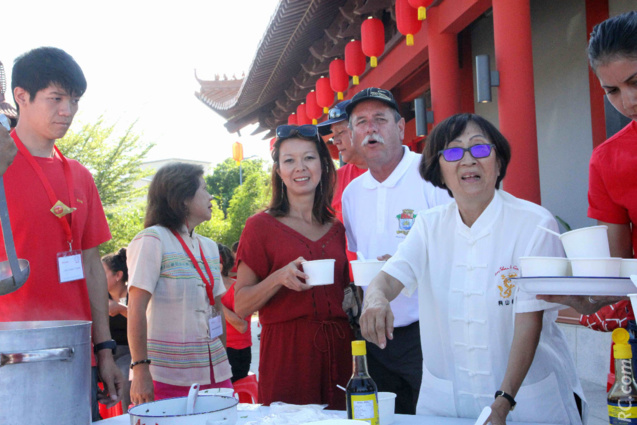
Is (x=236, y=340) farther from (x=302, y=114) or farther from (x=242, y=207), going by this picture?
(x=242, y=207)

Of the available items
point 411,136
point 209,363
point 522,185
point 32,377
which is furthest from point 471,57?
point 32,377

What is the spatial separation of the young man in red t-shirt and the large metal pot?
Result: 0.90m

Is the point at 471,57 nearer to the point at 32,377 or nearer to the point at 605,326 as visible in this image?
the point at 605,326

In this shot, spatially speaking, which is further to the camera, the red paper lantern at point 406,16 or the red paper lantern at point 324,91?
the red paper lantern at point 324,91

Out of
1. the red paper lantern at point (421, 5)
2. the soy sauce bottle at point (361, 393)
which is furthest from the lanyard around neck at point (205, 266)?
the red paper lantern at point (421, 5)

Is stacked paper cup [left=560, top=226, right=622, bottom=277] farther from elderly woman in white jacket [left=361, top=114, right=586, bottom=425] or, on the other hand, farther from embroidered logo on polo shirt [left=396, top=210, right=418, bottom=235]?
embroidered logo on polo shirt [left=396, top=210, right=418, bottom=235]

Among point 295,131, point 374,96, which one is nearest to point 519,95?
point 374,96

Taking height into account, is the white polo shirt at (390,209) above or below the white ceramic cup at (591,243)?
above

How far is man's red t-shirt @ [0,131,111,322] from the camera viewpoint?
2.19 metres

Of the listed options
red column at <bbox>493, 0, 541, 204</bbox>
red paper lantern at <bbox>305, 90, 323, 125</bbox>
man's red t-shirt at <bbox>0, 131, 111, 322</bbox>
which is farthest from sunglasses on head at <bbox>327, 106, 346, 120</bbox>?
red paper lantern at <bbox>305, 90, 323, 125</bbox>

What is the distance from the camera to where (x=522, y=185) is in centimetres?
475

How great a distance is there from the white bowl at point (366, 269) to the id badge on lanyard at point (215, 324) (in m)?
1.15

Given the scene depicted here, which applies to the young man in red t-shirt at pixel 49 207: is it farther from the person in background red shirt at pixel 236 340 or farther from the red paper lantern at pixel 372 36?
the red paper lantern at pixel 372 36

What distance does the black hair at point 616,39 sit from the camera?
1.74 m
